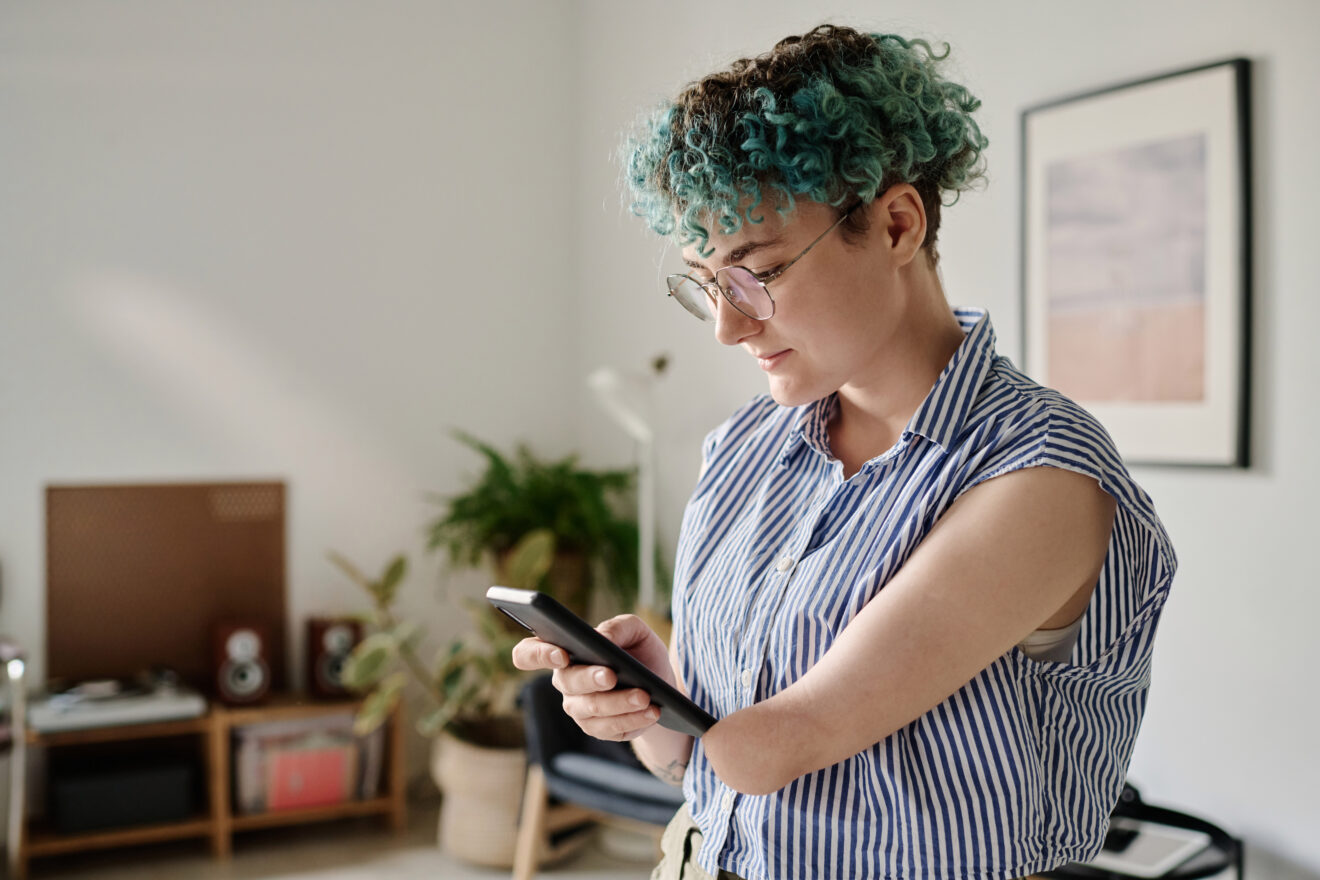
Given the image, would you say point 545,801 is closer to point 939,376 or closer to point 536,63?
point 939,376

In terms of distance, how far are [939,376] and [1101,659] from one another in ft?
0.91

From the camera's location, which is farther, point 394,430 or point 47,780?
point 394,430

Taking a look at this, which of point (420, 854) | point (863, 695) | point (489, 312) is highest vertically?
point (489, 312)

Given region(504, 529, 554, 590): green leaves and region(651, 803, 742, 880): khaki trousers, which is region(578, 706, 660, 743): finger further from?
region(504, 529, 554, 590): green leaves

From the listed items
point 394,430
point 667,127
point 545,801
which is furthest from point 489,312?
point 667,127

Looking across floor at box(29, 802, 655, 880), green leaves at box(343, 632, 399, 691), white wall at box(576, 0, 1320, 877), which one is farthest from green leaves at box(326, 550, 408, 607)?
white wall at box(576, 0, 1320, 877)

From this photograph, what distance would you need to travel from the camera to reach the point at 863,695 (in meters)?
0.84

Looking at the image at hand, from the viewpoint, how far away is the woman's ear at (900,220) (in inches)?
38.0

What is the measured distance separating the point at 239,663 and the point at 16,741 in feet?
2.24

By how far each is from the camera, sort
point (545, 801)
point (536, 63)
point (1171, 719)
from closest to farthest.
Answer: point (1171, 719) < point (545, 801) < point (536, 63)

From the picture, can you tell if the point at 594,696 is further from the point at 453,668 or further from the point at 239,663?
the point at 239,663

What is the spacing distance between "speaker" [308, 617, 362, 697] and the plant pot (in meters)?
0.52

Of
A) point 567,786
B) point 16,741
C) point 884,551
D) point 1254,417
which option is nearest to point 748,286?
point 884,551

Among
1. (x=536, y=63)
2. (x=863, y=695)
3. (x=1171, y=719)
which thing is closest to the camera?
(x=863, y=695)
